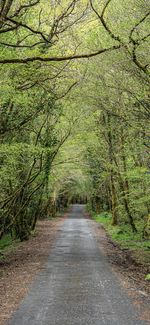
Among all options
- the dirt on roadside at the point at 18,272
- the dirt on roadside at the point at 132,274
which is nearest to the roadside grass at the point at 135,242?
the dirt on roadside at the point at 132,274

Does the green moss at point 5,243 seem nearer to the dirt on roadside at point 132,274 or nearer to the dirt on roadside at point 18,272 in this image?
the dirt on roadside at point 18,272

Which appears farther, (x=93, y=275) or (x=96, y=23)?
(x=96, y=23)

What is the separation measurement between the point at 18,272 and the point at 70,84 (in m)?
9.30

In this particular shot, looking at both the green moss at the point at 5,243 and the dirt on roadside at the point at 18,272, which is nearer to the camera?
the dirt on roadside at the point at 18,272

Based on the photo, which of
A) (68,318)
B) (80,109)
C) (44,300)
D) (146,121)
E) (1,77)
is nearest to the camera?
(68,318)

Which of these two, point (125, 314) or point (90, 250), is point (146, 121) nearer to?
point (90, 250)

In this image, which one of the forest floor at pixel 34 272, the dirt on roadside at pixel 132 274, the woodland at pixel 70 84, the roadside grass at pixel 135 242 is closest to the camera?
the dirt on roadside at pixel 132 274

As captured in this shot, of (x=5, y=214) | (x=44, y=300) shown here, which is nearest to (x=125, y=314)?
(x=44, y=300)

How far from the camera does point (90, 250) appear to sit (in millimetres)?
19125

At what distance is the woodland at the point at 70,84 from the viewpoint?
12.1m

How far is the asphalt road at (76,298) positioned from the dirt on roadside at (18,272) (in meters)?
0.25

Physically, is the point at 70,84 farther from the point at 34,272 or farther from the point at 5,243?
the point at 5,243

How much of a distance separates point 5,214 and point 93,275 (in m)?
7.60

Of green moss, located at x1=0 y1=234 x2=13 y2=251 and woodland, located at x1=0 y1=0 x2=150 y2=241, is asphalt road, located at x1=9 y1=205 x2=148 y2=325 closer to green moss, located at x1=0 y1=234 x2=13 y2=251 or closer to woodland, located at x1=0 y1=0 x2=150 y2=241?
woodland, located at x1=0 y1=0 x2=150 y2=241
